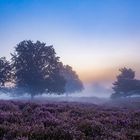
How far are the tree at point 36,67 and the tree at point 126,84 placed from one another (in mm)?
19460

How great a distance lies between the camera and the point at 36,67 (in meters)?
53.0

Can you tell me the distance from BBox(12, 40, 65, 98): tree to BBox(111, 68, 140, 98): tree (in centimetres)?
1946

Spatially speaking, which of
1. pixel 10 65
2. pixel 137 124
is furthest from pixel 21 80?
pixel 137 124

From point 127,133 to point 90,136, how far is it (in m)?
1.56

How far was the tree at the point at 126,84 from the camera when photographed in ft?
222

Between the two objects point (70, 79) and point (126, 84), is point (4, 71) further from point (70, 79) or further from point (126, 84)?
point (70, 79)

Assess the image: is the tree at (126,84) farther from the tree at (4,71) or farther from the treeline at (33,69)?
the tree at (4,71)

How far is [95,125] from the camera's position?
34.8 ft

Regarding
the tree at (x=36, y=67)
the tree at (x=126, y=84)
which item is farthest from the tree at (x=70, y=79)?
the tree at (x=36, y=67)

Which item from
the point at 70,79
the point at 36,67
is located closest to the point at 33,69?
the point at 36,67

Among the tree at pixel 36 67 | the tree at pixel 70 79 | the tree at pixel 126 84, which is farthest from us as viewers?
the tree at pixel 70 79

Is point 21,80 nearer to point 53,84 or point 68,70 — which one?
point 53,84

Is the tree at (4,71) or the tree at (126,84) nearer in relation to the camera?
the tree at (4,71)

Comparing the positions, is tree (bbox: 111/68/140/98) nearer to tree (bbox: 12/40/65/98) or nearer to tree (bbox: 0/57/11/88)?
tree (bbox: 12/40/65/98)
